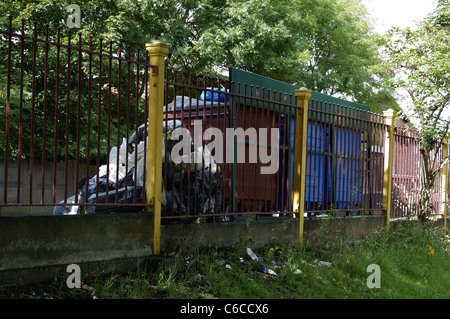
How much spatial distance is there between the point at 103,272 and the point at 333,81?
847 inches

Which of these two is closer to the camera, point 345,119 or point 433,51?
point 345,119

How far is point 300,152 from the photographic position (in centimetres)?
768

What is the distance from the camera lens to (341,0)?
27.3m

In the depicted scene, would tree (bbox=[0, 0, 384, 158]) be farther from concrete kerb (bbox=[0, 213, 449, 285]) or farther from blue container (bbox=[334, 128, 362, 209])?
concrete kerb (bbox=[0, 213, 449, 285])

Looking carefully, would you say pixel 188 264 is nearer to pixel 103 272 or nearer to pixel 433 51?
pixel 103 272

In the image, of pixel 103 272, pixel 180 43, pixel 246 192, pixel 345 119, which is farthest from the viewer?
pixel 180 43

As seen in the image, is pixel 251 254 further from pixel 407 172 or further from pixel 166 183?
pixel 407 172

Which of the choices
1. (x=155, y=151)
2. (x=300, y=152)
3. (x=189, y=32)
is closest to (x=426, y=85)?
(x=300, y=152)

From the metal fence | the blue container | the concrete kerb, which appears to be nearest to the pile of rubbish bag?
the concrete kerb

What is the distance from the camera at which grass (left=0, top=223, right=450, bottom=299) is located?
4746 mm

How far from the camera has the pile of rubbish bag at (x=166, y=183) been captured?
5.65 metres

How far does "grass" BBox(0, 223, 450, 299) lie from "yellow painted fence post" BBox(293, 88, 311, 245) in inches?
24.2

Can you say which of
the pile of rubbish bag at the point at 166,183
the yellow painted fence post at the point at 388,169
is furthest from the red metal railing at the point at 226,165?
the yellow painted fence post at the point at 388,169
